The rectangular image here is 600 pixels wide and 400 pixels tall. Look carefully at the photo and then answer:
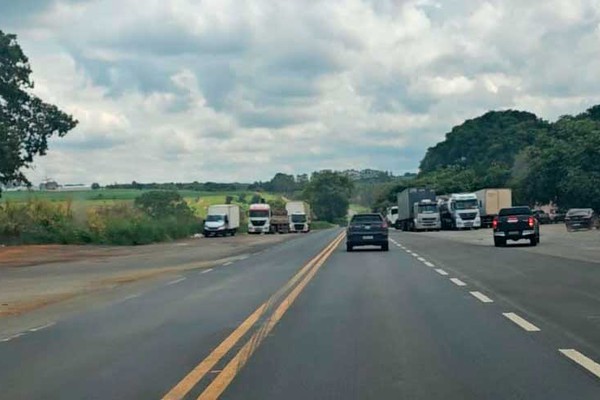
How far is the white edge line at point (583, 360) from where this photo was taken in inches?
337

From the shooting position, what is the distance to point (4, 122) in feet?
171

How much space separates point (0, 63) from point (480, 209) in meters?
46.8

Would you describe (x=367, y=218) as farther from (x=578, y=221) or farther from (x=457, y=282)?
(x=578, y=221)

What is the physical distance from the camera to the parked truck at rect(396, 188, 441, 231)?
76.9m

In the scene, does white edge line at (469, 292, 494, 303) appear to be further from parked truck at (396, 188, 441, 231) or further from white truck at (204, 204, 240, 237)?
parked truck at (396, 188, 441, 231)

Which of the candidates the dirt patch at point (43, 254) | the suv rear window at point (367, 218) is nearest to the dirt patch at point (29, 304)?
the dirt patch at point (43, 254)

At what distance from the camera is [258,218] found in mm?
82688

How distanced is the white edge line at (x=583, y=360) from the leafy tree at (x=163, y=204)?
69.3 m

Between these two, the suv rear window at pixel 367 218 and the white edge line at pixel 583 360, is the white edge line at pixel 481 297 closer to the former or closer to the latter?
the white edge line at pixel 583 360

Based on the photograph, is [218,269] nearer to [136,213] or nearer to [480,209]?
Result: [136,213]

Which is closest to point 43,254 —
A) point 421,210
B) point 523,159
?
point 421,210

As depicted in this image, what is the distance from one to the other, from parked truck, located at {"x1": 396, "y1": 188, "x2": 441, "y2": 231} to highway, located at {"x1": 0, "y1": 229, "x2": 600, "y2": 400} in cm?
5738

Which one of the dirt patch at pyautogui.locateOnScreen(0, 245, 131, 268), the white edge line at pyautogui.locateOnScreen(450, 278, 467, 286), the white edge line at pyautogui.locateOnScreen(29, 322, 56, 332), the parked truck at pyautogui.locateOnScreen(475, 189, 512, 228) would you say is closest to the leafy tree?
the dirt patch at pyautogui.locateOnScreen(0, 245, 131, 268)

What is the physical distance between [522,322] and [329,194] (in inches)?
6527
